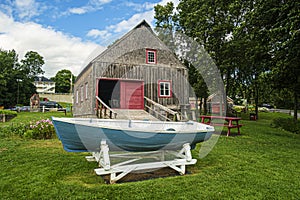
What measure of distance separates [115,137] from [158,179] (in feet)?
4.24

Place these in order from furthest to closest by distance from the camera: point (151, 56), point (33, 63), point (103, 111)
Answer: point (33, 63) < point (151, 56) < point (103, 111)

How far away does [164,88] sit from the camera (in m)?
16.0

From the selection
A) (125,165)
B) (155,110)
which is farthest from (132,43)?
(125,165)

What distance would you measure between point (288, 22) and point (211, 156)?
19.4 ft

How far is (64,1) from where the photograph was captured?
12.2 meters

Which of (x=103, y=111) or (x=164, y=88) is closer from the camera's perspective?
(x=103, y=111)

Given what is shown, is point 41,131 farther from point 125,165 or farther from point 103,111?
point 125,165

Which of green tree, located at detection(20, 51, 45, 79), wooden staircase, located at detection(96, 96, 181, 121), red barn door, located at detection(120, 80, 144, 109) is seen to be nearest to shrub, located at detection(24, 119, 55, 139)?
wooden staircase, located at detection(96, 96, 181, 121)

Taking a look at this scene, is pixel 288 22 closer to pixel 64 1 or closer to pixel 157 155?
pixel 157 155

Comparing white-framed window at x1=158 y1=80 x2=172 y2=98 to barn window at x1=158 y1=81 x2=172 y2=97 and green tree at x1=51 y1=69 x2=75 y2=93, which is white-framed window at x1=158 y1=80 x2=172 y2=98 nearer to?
barn window at x1=158 y1=81 x2=172 y2=97

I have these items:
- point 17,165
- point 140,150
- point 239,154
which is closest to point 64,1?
point 17,165

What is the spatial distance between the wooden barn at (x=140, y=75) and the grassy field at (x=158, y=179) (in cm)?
779

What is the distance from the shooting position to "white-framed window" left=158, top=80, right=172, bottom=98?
1593 centimetres

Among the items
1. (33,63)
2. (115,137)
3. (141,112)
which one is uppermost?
(33,63)
